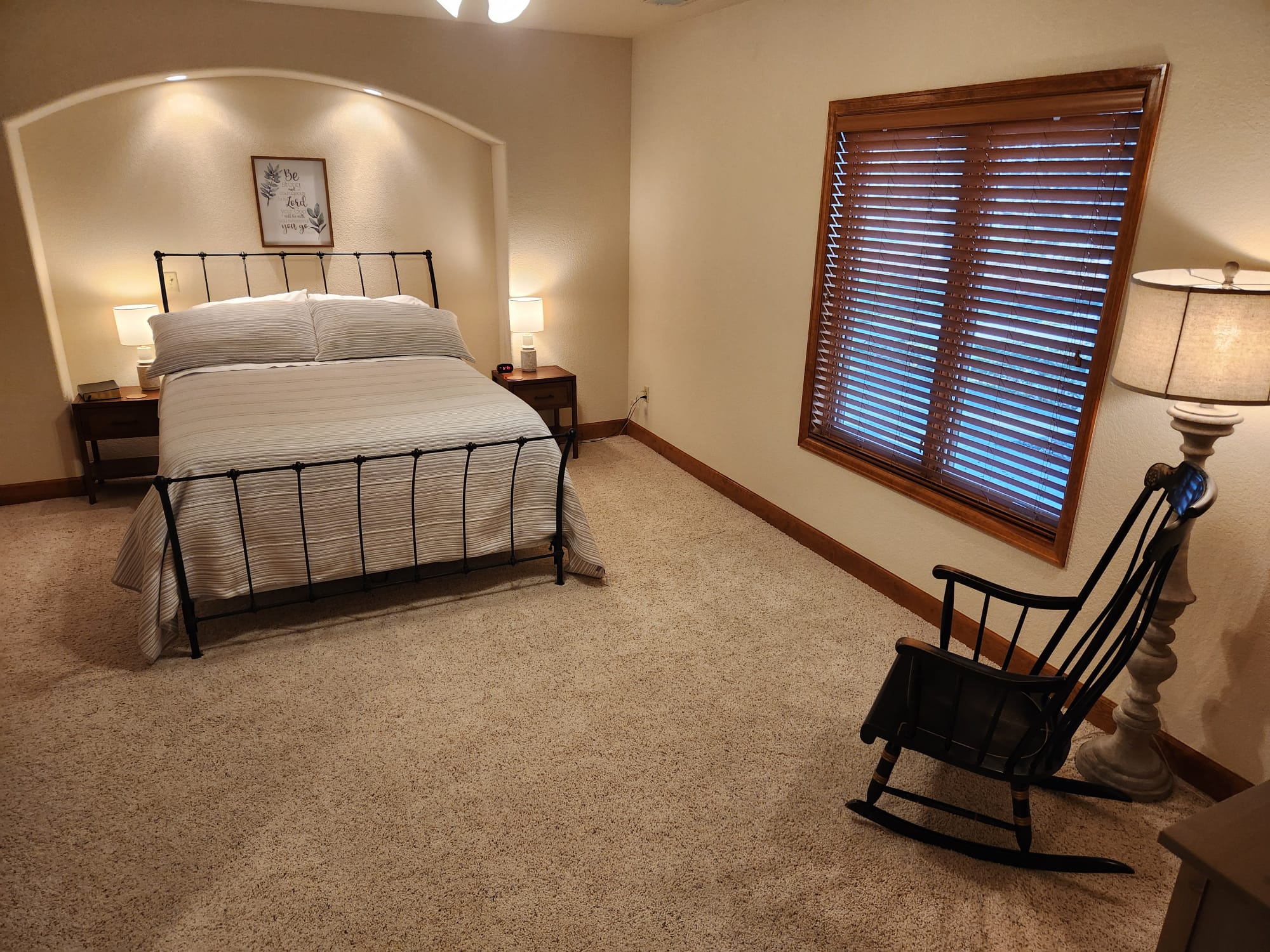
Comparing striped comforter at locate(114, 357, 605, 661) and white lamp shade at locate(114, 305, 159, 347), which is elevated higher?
white lamp shade at locate(114, 305, 159, 347)

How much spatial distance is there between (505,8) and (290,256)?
270 cm

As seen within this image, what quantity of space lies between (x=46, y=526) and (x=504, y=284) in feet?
9.23

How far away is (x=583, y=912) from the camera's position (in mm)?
1930

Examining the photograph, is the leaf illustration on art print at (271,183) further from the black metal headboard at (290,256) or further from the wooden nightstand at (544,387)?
the wooden nightstand at (544,387)

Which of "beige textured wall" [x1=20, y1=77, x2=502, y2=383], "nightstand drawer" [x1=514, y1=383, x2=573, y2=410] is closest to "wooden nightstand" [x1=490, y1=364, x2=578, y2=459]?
"nightstand drawer" [x1=514, y1=383, x2=573, y2=410]

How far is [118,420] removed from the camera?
4203 millimetres

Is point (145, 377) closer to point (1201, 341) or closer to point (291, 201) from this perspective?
point (291, 201)

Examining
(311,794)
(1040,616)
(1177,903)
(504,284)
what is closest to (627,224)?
(504,284)

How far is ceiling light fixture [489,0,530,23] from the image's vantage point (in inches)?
98.7

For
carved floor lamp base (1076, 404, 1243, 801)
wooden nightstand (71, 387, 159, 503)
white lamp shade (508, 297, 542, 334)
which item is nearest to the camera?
carved floor lamp base (1076, 404, 1243, 801)

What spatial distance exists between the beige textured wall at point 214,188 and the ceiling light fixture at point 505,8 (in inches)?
92.6

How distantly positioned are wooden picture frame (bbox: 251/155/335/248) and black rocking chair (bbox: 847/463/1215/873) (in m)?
4.02

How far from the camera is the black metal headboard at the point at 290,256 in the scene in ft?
14.5

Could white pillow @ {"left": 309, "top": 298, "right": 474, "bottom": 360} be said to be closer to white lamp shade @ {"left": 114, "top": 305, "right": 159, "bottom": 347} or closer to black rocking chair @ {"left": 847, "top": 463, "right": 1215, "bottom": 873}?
white lamp shade @ {"left": 114, "top": 305, "right": 159, "bottom": 347}
